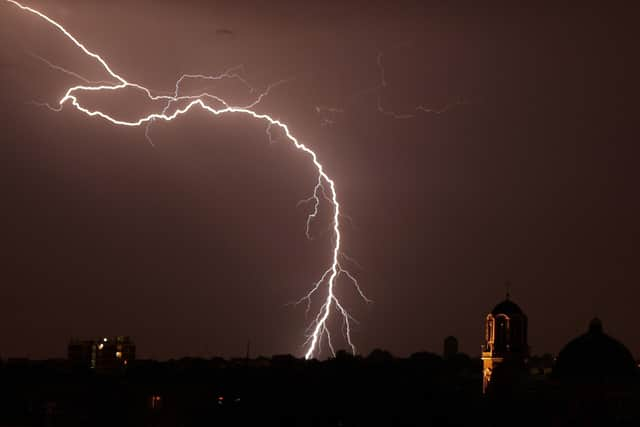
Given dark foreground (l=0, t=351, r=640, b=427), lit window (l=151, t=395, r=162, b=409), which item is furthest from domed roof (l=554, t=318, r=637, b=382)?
lit window (l=151, t=395, r=162, b=409)

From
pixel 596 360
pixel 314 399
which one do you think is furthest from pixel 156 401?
pixel 596 360

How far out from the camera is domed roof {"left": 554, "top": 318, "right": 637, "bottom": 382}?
66.0 metres

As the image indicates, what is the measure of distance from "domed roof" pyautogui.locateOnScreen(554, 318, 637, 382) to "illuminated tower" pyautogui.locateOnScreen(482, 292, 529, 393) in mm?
1567

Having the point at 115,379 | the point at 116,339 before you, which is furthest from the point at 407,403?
the point at 116,339

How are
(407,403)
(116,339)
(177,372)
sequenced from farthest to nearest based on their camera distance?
(116,339) → (177,372) → (407,403)

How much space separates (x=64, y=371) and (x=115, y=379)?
10.8 meters

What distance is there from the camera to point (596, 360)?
6631cm

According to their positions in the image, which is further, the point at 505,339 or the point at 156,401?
the point at 156,401

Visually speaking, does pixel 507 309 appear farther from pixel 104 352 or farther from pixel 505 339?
pixel 104 352

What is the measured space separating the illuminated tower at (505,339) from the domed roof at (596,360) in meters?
1.57

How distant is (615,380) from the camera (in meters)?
65.5

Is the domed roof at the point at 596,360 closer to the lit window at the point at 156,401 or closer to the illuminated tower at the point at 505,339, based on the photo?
the illuminated tower at the point at 505,339

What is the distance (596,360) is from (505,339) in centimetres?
319

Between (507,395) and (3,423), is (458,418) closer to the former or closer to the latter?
(507,395)
